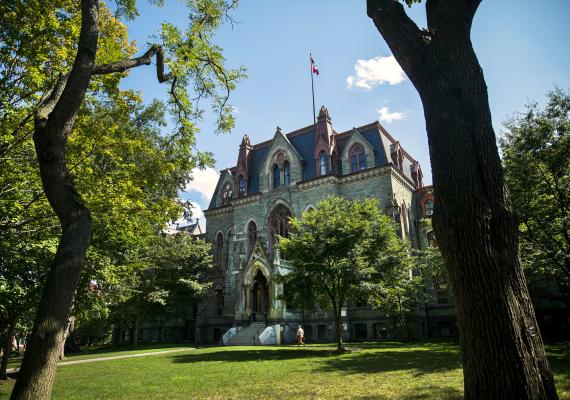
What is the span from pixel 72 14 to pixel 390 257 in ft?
51.2

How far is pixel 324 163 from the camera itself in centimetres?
3212

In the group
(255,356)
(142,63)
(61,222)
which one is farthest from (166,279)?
(61,222)

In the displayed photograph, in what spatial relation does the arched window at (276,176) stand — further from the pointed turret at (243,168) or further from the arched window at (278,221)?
the pointed turret at (243,168)

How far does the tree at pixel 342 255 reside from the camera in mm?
17375

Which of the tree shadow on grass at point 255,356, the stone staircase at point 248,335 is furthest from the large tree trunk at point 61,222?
the stone staircase at point 248,335

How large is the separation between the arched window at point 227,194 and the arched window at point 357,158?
1378 cm

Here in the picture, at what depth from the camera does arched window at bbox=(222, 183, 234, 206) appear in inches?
1561

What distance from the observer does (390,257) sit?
18.4m

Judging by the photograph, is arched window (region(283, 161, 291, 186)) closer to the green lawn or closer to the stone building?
the stone building

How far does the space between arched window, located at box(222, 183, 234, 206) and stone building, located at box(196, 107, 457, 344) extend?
111mm

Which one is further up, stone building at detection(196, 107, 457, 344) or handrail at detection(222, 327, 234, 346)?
stone building at detection(196, 107, 457, 344)

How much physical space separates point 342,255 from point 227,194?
24055 millimetres

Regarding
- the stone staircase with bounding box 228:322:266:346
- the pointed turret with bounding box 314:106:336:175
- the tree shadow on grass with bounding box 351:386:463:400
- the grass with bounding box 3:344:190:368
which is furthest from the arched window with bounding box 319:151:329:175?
the tree shadow on grass with bounding box 351:386:463:400

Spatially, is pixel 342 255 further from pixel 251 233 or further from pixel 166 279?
pixel 251 233
